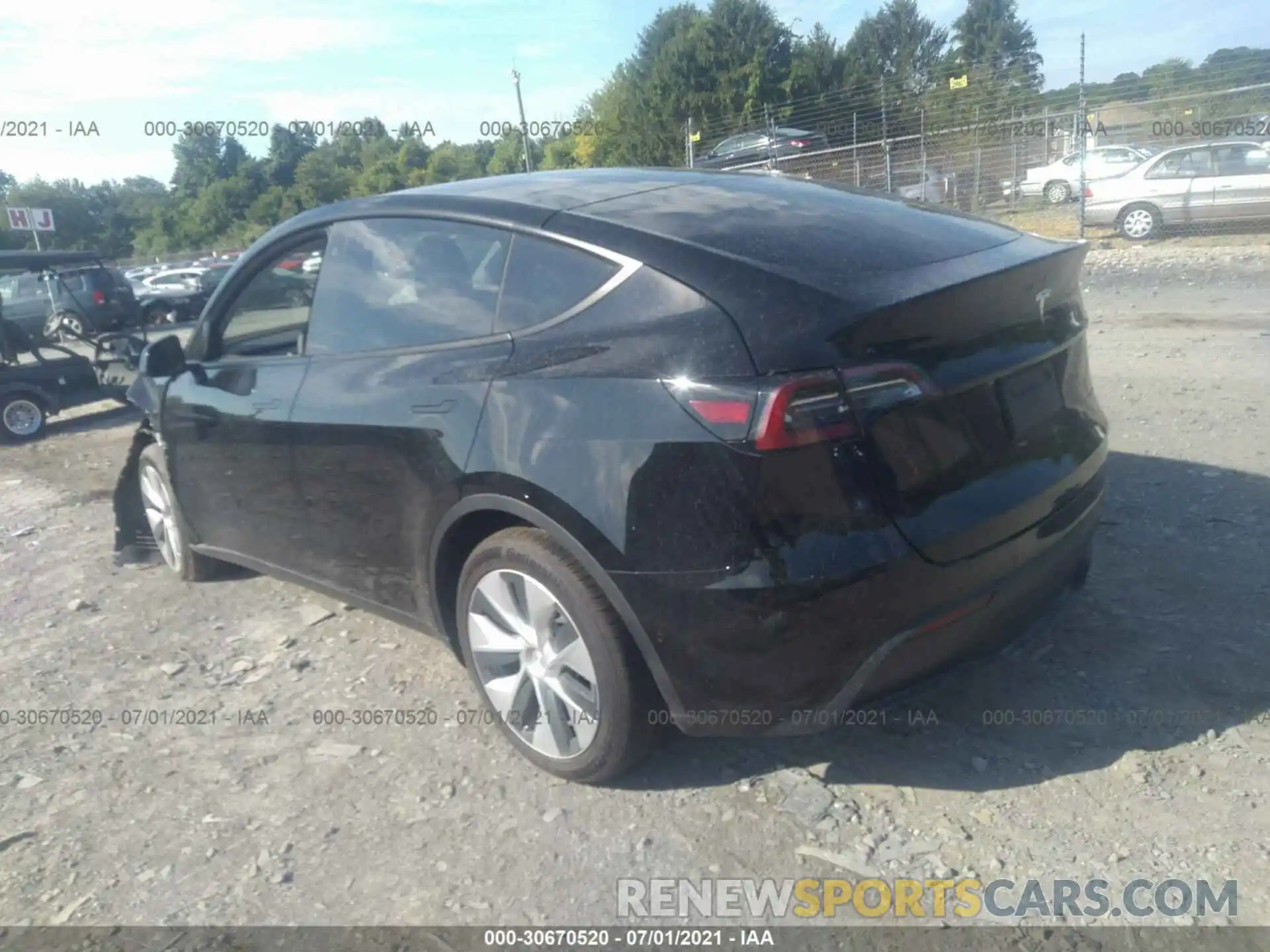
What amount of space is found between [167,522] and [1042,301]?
428 cm

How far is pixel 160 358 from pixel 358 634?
1.49 metres

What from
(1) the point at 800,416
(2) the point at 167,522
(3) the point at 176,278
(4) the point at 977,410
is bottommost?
Result: (3) the point at 176,278

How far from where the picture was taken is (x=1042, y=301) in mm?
→ 3232

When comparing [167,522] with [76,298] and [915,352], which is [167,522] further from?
[76,298]

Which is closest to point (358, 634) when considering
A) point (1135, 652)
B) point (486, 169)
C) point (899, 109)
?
point (1135, 652)

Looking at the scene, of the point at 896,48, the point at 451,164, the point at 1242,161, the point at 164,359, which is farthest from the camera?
the point at 896,48

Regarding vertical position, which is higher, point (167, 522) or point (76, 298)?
point (76, 298)

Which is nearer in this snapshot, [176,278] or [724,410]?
[724,410]

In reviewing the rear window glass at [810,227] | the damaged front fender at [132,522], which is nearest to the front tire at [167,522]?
the damaged front fender at [132,522]

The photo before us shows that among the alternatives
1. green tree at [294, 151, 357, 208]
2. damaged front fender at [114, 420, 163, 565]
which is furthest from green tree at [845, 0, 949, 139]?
damaged front fender at [114, 420, 163, 565]

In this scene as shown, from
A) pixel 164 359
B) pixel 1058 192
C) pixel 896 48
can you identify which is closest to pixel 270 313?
pixel 164 359

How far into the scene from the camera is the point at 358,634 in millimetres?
4617

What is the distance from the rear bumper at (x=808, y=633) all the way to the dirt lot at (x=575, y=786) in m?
0.19

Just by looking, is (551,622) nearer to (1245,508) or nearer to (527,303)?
(527,303)
